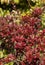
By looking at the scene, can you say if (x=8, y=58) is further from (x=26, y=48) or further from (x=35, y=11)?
(x=35, y=11)

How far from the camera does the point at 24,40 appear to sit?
4082mm

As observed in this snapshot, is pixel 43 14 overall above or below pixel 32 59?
above

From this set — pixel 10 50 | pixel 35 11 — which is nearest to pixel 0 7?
pixel 35 11

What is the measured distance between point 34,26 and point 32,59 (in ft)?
2.58

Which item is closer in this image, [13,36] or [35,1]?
[13,36]

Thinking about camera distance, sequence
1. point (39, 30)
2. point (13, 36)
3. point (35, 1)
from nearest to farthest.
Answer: point (13, 36)
point (39, 30)
point (35, 1)

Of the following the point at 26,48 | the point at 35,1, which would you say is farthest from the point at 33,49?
the point at 35,1

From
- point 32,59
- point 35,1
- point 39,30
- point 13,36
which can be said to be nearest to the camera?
point 32,59

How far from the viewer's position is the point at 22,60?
391 cm

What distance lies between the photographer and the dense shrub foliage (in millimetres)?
3822

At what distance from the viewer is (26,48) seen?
3900mm

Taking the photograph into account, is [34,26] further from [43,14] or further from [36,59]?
[36,59]

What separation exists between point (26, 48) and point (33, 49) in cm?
11

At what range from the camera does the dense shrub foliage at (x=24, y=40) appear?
3822 millimetres
